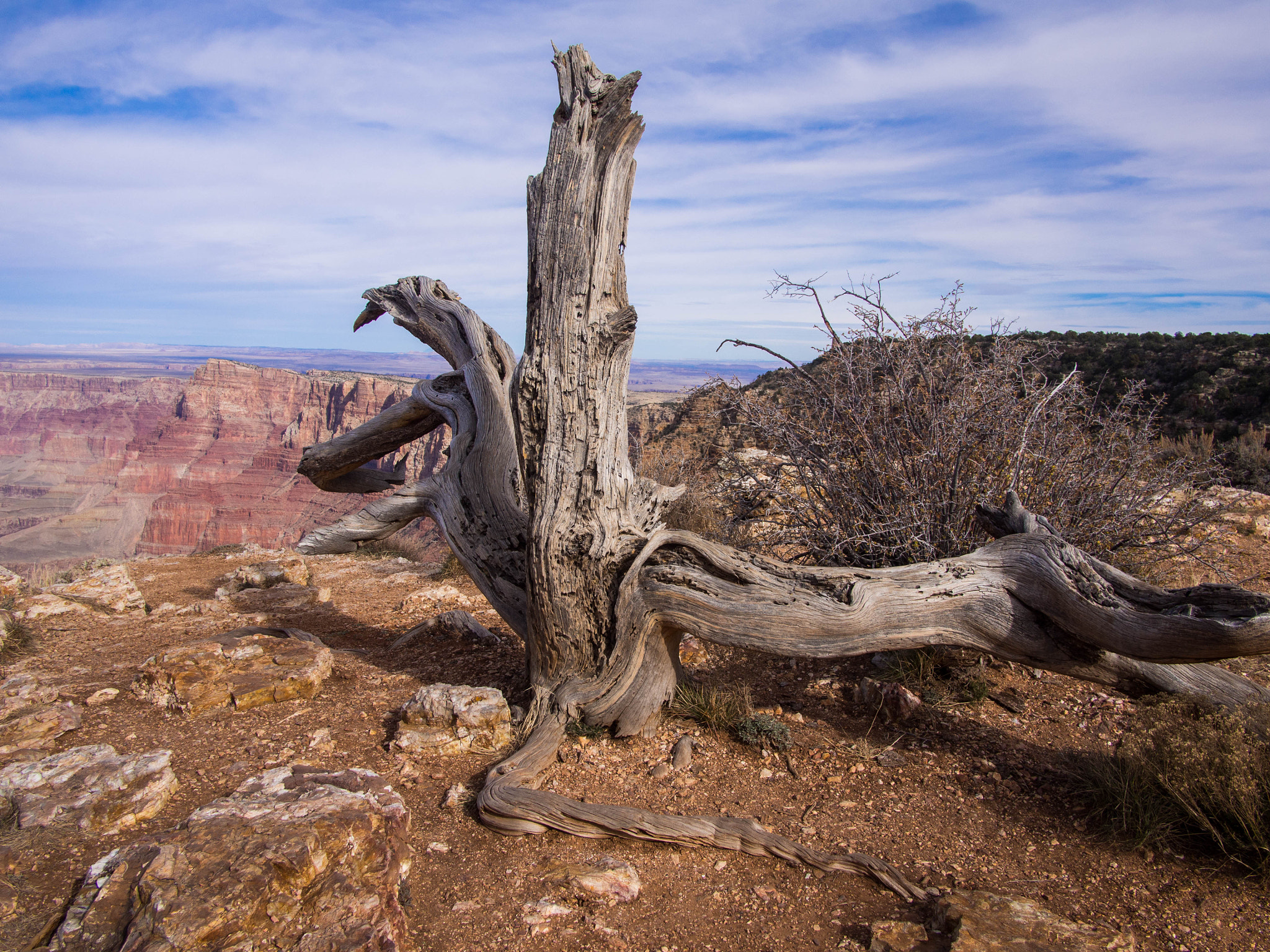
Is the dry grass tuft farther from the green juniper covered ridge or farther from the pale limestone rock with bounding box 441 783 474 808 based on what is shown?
the green juniper covered ridge

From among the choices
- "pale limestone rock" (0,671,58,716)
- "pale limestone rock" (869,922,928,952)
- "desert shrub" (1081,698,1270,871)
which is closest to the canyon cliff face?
"pale limestone rock" (0,671,58,716)

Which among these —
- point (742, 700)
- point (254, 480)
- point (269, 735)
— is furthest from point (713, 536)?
point (254, 480)

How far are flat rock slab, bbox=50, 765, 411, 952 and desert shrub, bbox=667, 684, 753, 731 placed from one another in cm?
203

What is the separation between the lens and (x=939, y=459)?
4.66 m

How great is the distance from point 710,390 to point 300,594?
16.5 feet

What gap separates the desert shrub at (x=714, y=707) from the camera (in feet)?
13.9

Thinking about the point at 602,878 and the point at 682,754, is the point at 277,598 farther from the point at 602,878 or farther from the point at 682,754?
the point at 602,878

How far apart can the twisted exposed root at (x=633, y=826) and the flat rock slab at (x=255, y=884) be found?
0.63 m

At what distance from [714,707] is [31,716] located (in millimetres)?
4072

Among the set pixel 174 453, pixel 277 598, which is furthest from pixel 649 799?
pixel 174 453

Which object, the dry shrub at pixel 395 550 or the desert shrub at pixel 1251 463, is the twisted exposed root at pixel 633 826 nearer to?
the dry shrub at pixel 395 550

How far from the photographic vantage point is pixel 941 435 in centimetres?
465

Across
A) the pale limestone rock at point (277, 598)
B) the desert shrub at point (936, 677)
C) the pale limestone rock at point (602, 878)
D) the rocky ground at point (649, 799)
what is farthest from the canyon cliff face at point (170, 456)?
the pale limestone rock at point (602, 878)

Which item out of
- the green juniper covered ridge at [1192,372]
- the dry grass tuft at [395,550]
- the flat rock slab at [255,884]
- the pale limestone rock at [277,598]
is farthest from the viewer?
the green juniper covered ridge at [1192,372]
